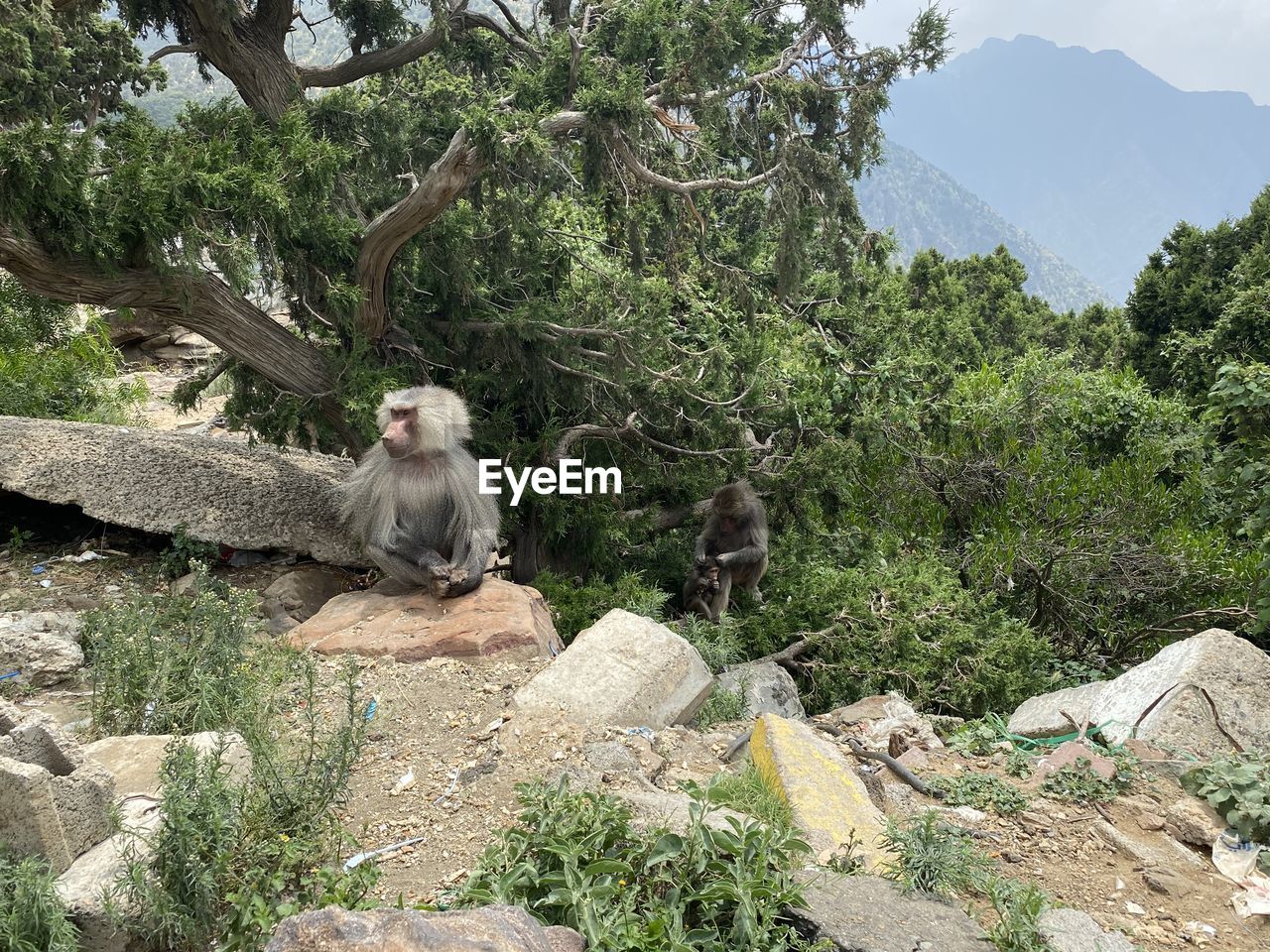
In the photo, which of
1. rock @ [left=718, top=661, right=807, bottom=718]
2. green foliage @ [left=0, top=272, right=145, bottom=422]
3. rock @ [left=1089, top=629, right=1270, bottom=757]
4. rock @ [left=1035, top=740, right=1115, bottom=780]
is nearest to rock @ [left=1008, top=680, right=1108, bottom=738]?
rock @ [left=1089, top=629, right=1270, bottom=757]

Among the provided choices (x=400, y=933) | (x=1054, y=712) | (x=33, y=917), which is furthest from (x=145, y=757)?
(x=1054, y=712)

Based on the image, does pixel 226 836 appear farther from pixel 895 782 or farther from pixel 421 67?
pixel 421 67

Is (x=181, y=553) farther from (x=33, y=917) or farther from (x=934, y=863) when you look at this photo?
(x=934, y=863)

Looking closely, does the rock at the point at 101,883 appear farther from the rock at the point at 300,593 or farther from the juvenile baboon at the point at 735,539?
the juvenile baboon at the point at 735,539

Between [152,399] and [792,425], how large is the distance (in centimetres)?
862

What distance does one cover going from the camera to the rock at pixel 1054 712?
561 cm

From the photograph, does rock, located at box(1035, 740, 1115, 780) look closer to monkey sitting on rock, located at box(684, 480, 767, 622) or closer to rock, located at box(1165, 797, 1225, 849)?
rock, located at box(1165, 797, 1225, 849)

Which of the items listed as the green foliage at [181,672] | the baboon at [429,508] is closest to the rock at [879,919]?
the green foliage at [181,672]

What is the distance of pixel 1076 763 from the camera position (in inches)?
183

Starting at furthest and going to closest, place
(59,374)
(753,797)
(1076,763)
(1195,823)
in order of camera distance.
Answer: (59,374)
(1076,763)
(1195,823)
(753,797)

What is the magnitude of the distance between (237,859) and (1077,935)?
2725 mm

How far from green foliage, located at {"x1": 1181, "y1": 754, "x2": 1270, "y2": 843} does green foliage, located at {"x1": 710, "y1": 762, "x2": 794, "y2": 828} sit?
1.99 meters

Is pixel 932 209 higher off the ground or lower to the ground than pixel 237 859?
higher

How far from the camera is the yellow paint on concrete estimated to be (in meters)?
3.77
